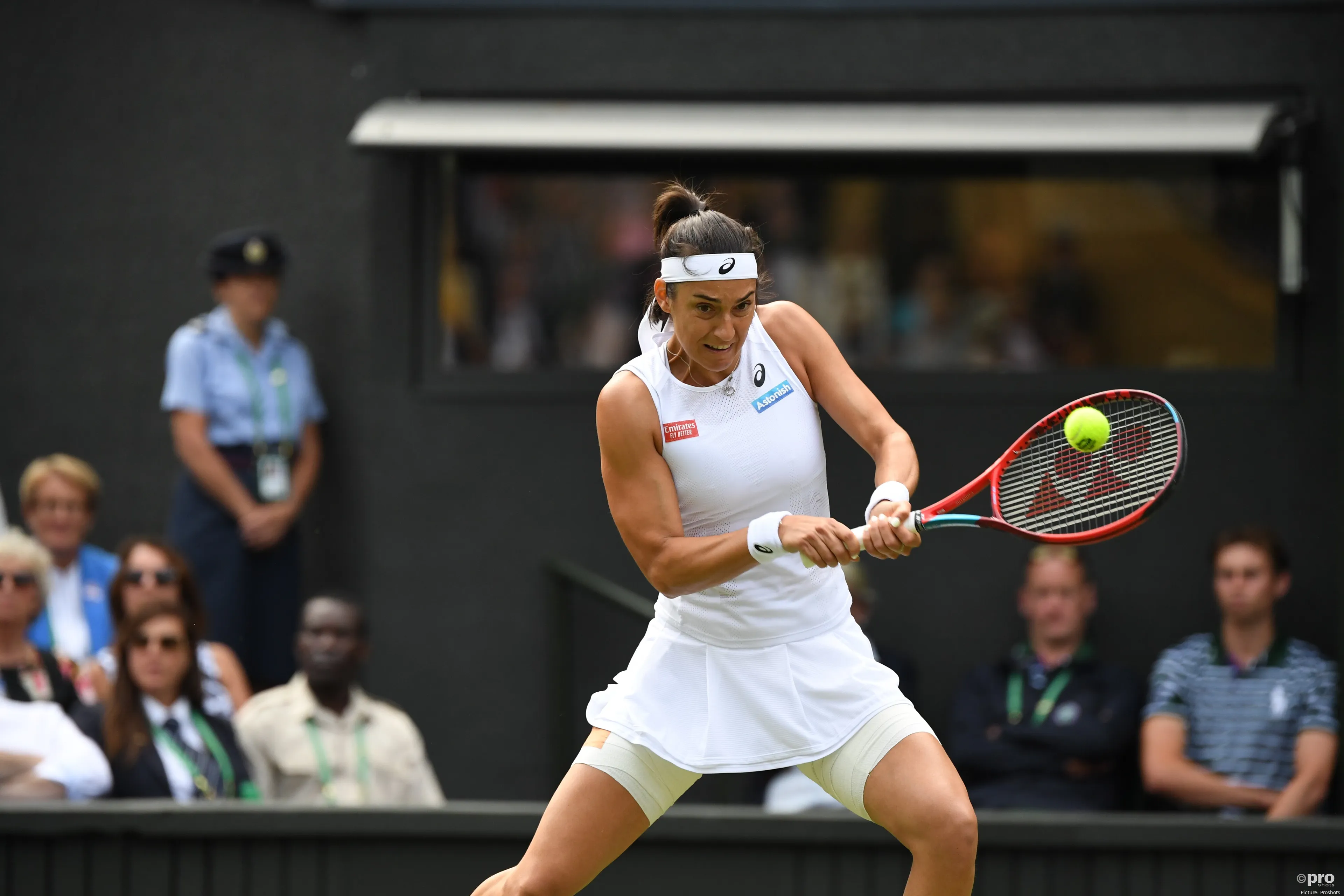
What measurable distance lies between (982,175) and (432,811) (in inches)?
121

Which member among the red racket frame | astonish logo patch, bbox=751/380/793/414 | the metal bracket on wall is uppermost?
the metal bracket on wall

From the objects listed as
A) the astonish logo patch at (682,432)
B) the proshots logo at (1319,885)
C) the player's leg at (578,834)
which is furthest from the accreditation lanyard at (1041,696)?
the astonish logo patch at (682,432)

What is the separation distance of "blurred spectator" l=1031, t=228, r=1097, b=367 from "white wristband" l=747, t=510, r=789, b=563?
343 centimetres

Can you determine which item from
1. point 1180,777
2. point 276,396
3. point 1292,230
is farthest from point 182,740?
point 1292,230

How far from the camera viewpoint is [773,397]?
11.7ft

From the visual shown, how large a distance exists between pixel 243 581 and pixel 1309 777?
3581 millimetres

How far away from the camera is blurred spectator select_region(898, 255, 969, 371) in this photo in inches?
258

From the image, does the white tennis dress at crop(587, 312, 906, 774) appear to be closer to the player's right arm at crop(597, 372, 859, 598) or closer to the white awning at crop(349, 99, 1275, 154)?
the player's right arm at crop(597, 372, 859, 598)

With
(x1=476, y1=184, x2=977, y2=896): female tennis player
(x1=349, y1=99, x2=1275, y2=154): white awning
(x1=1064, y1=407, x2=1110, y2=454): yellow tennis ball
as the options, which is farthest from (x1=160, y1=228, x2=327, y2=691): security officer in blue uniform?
(x1=1064, y1=407, x2=1110, y2=454): yellow tennis ball

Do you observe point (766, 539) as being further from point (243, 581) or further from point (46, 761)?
point (243, 581)

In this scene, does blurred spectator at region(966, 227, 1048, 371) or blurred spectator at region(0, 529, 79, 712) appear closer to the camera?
blurred spectator at region(0, 529, 79, 712)

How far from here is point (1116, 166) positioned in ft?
21.3

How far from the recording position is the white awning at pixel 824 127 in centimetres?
612

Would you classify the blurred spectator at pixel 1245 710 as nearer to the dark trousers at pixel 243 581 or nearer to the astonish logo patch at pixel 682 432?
the astonish logo patch at pixel 682 432
